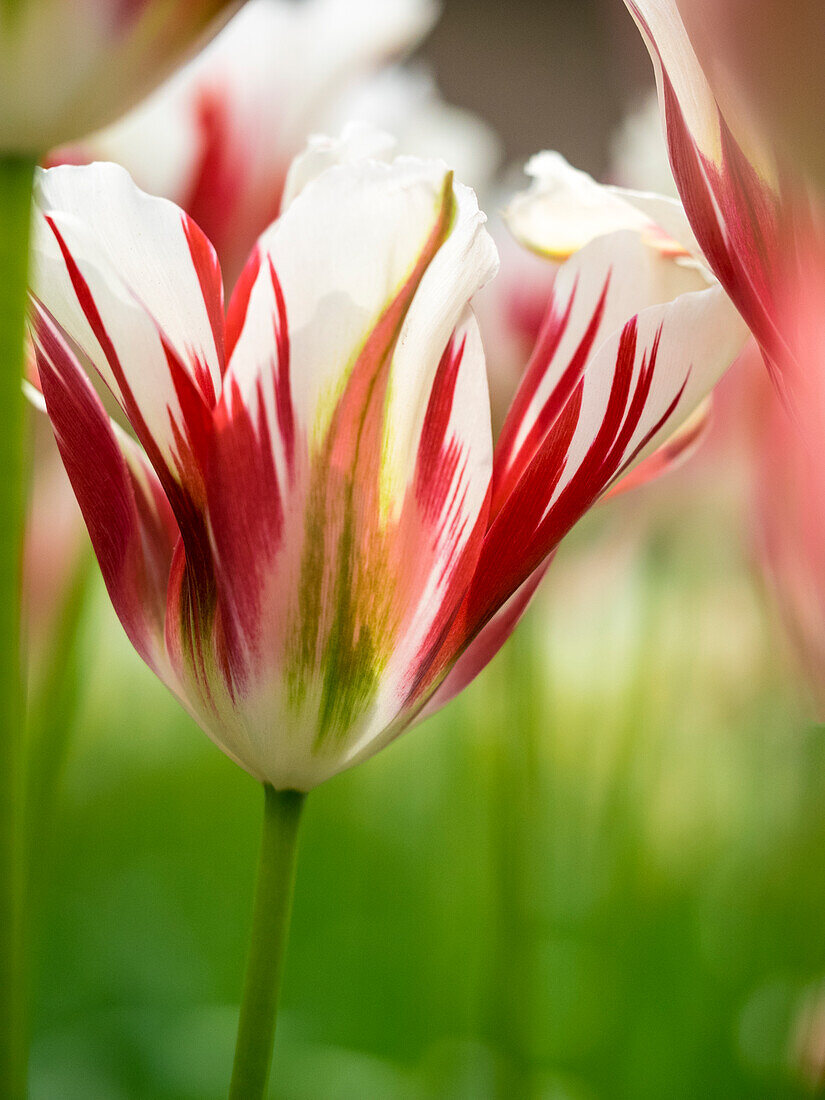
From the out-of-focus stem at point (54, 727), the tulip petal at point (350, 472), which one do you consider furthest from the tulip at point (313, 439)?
the out-of-focus stem at point (54, 727)

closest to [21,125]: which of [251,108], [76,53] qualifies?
[76,53]

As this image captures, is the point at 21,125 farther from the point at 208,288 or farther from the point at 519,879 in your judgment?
the point at 519,879

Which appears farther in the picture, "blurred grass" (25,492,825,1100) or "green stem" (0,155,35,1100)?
"blurred grass" (25,492,825,1100)

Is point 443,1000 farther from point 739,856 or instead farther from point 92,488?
point 92,488

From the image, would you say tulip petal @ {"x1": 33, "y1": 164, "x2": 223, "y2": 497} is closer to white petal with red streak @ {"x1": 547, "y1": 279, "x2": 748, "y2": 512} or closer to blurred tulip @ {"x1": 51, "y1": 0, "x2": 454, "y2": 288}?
white petal with red streak @ {"x1": 547, "y1": 279, "x2": 748, "y2": 512}

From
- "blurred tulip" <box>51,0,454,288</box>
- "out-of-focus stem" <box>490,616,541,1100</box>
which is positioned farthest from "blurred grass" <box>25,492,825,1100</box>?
"blurred tulip" <box>51,0,454,288</box>

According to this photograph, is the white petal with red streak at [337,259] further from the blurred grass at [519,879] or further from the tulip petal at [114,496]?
the blurred grass at [519,879]

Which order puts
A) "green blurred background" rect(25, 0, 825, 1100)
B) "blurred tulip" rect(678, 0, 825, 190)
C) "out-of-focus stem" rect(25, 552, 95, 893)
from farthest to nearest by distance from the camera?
"green blurred background" rect(25, 0, 825, 1100)
"out-of-focus stem" rect(25, 552, 95, 893)
"blurred tulip" rect(678, 0, 825, 190)
